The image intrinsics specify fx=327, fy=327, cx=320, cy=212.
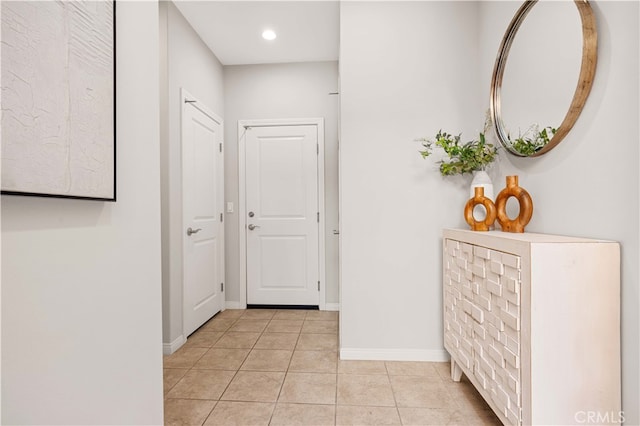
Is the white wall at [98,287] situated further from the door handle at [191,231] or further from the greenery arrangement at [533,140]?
the greenery arrangement at [533,140]

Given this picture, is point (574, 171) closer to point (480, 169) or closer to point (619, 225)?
point (619, 225)

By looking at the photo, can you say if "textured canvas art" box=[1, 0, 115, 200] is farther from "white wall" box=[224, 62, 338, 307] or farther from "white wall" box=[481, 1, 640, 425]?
"white wall" box=[224, 62, 338, 307]

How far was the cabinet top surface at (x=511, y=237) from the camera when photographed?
3.99 ft

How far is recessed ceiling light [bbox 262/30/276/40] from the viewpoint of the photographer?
2963 mm

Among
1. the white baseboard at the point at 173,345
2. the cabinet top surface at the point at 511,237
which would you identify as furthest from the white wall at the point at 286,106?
Result: the cabinet top surface at the point at 511,237

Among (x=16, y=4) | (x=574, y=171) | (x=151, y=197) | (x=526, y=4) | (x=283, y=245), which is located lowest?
(x=283, y=245)

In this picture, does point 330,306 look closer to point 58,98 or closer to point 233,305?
point 233,305

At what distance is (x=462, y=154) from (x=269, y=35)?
6.82 feet

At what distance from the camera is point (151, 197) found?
4.08 feet

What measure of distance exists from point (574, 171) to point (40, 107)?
1836 mm

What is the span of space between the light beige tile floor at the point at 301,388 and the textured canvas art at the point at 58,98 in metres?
1.38

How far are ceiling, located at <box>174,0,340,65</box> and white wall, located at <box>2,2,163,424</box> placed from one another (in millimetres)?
1641

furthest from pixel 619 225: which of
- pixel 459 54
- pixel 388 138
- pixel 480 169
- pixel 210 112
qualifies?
pixel 210 112

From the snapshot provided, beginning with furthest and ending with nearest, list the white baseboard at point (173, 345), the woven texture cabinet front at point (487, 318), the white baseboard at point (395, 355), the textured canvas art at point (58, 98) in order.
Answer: the white baseboard at point (173, 345), the white baseboard at point (395, 355), the woven texture cabinet front at point (487, 318), the textured canvas art at point (58, 98)
